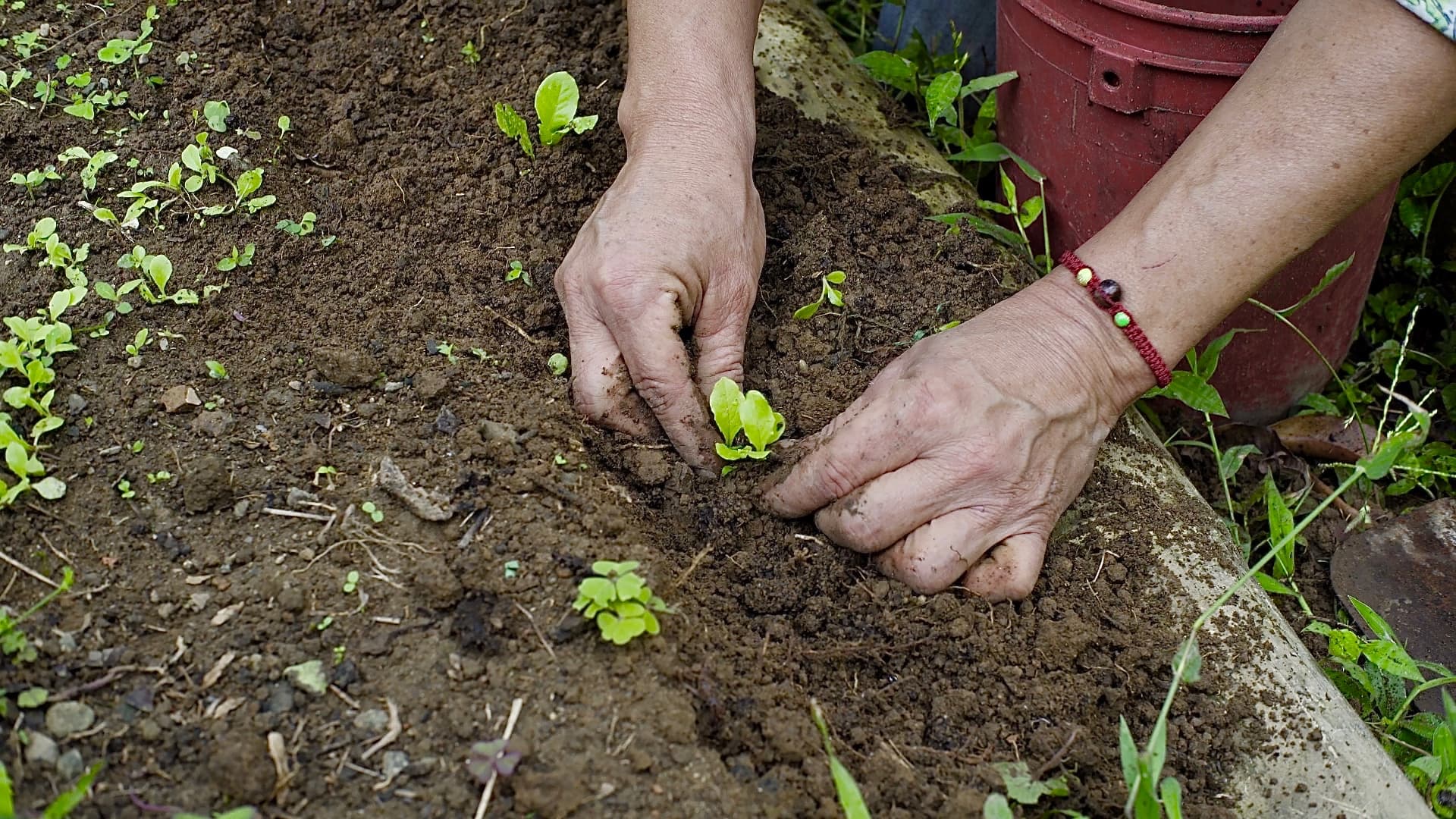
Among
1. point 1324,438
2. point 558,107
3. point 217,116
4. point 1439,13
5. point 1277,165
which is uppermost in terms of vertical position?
point 1439,13

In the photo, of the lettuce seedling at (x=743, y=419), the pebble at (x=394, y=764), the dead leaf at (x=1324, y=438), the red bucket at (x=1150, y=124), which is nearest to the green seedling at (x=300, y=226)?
the lettuce seedling at (x=743, y=419)

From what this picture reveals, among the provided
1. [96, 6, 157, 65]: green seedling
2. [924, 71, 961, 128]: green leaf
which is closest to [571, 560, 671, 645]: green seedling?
[924, 71, 961, 128]: green leaf

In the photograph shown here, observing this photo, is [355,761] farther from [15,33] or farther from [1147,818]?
[15,33]

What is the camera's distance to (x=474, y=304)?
2.19 metres

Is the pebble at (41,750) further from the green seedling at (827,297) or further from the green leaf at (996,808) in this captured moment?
the green seedling at (827,297)

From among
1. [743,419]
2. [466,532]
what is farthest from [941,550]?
[466,532]

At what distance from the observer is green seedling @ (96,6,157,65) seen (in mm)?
2463

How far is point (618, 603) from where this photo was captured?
5.35 ft

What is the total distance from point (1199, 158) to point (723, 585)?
1029mm

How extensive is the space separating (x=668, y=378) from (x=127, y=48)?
4.87ft

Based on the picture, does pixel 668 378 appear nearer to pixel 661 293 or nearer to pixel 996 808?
pixel 661 293

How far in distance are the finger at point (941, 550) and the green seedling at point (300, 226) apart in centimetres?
128

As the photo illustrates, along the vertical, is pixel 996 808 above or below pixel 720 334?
below

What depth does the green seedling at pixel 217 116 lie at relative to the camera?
237 cm
